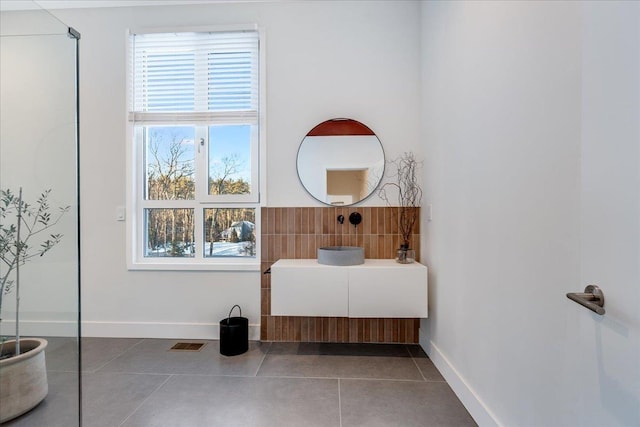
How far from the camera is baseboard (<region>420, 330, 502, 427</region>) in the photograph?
1461 mm

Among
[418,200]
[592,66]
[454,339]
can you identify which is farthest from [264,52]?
[454,339]

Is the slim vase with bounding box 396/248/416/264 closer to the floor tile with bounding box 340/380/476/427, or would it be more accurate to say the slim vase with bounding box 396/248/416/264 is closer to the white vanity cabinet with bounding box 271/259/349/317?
the white vanity cabinet with bounding box 271/259/349/317

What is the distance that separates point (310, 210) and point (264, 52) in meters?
1.36

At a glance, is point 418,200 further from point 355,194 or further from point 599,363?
point 599,363

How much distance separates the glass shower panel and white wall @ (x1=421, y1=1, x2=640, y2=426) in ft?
6.57

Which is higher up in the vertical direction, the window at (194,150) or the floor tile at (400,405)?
the window at (194,150)

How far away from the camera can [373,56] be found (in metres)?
2.55

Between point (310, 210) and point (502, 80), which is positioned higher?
point (502, 80)

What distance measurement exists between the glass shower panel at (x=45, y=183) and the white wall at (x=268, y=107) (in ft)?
3.60

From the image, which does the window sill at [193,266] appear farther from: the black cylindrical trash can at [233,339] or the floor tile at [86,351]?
the floor tile at [86,351]

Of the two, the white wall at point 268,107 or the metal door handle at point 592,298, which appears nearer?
the metal door handle at point 592,298

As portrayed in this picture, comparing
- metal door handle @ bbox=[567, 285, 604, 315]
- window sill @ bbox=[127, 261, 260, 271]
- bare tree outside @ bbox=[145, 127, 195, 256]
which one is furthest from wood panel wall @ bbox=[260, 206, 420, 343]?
metal door handle @ bbox=[567, 285, 604, 315]

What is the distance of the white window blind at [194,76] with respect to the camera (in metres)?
2.65

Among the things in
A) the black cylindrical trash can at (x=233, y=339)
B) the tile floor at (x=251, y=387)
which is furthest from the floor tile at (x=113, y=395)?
the black cylindrical trash can at (x=233, y=339)
